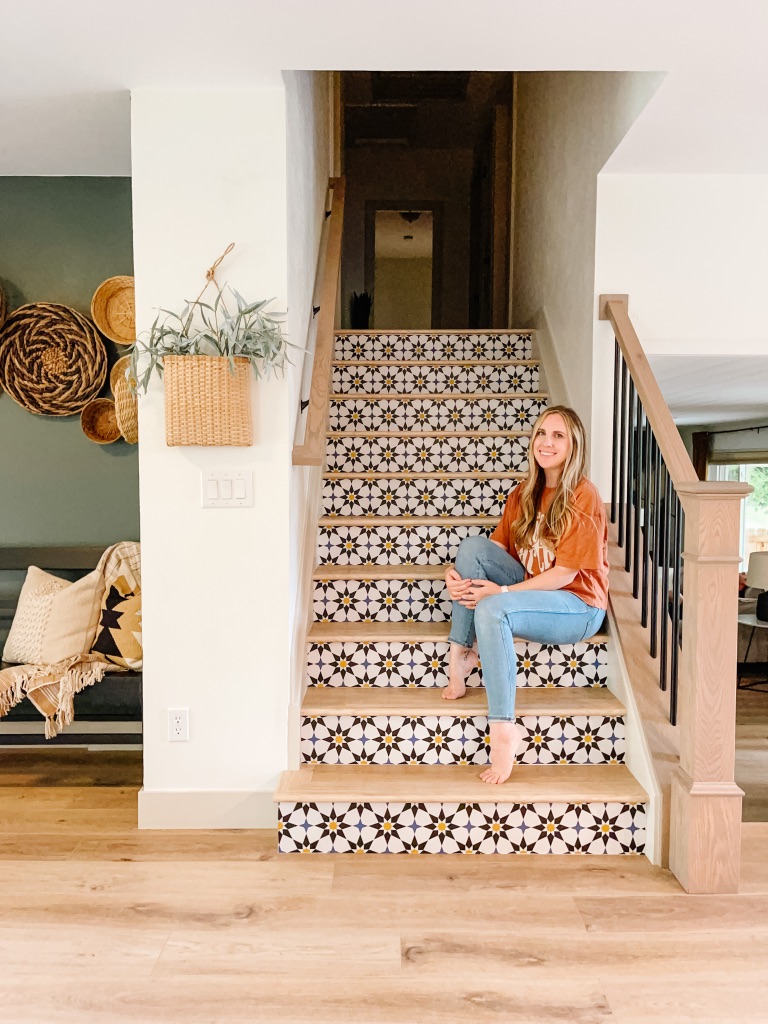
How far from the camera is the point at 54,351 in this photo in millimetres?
3154

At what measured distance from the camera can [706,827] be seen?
2.05m

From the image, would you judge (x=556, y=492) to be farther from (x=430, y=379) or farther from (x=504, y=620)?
(x=430, y=379)

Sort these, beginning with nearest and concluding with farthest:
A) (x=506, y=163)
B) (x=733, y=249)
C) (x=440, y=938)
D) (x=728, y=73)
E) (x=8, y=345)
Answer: (x=440, y=938) → (x=728, y=73) → (x=733, y=249) → (x=8, y=345) → (x=506, y=163)

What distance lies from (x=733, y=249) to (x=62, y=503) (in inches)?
115

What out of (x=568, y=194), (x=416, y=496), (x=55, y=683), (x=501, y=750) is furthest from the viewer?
(x=568, y=194)

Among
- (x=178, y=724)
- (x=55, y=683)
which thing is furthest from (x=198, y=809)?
(x=55, y=683)

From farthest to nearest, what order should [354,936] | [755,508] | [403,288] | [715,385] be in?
[403,288] < [755,508] < [715,385] < [354,936]

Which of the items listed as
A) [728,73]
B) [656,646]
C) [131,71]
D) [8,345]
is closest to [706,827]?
[656,646]

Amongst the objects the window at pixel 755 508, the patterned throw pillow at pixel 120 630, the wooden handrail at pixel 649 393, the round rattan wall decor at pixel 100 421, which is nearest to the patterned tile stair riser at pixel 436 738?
the patterned throw pillow at pixel 120 630

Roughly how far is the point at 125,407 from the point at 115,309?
444 mm

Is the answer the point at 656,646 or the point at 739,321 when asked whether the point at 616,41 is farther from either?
the point at 656,646

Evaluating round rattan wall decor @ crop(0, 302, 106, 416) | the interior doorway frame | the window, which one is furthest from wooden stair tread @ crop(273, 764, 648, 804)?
the window

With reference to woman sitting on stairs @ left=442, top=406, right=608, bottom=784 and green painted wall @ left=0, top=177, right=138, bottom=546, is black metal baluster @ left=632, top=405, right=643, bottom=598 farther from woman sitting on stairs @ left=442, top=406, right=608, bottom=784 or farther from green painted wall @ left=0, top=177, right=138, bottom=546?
green painted wall @ left=0, top=177, right=138, bottom=546

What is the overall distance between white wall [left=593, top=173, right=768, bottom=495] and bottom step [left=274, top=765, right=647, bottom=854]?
3.99 feet
